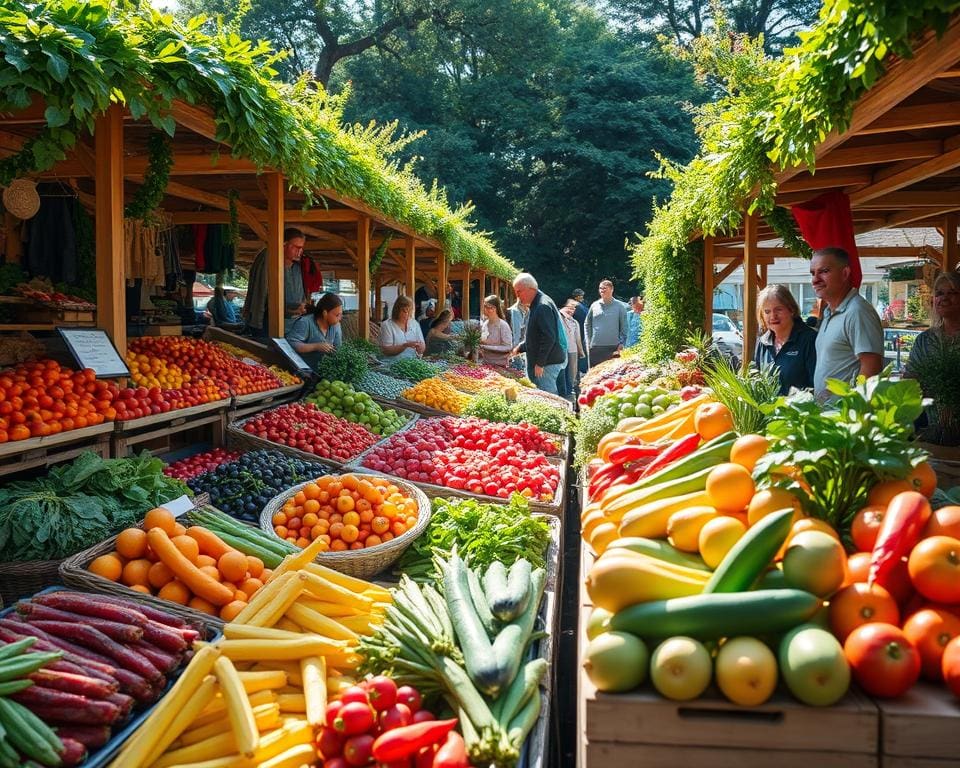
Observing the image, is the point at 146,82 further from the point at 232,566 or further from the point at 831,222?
the point at 831,222

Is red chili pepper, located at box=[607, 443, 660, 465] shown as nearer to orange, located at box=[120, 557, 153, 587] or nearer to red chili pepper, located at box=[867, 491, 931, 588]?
red chili pepper, located at box=[867, 491, 931, 588]

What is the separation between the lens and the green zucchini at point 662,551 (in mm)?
2297

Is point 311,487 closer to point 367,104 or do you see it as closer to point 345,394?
point 345,394

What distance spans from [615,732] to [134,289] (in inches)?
387

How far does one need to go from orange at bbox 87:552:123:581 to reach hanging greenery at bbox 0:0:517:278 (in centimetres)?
201

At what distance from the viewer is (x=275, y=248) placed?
7.23 metres

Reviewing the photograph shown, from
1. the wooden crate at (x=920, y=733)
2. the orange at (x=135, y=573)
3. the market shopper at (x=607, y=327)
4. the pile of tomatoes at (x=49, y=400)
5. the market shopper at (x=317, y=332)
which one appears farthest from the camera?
the market shopper at (x=607, y=327)

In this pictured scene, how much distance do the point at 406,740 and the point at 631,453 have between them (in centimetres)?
169

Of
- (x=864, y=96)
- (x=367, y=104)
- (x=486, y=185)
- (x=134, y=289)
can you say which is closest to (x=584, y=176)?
(x=486, y=185)

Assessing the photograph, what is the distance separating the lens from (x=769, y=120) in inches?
177

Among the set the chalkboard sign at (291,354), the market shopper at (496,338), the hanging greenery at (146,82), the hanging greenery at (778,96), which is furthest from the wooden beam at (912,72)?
the market shopper at (496,338)

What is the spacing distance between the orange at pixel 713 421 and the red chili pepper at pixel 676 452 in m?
0.04

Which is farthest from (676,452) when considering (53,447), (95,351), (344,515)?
(95,351)

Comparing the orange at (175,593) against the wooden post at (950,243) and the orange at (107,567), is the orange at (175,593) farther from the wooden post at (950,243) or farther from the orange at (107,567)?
the wooden post at (950,243)
